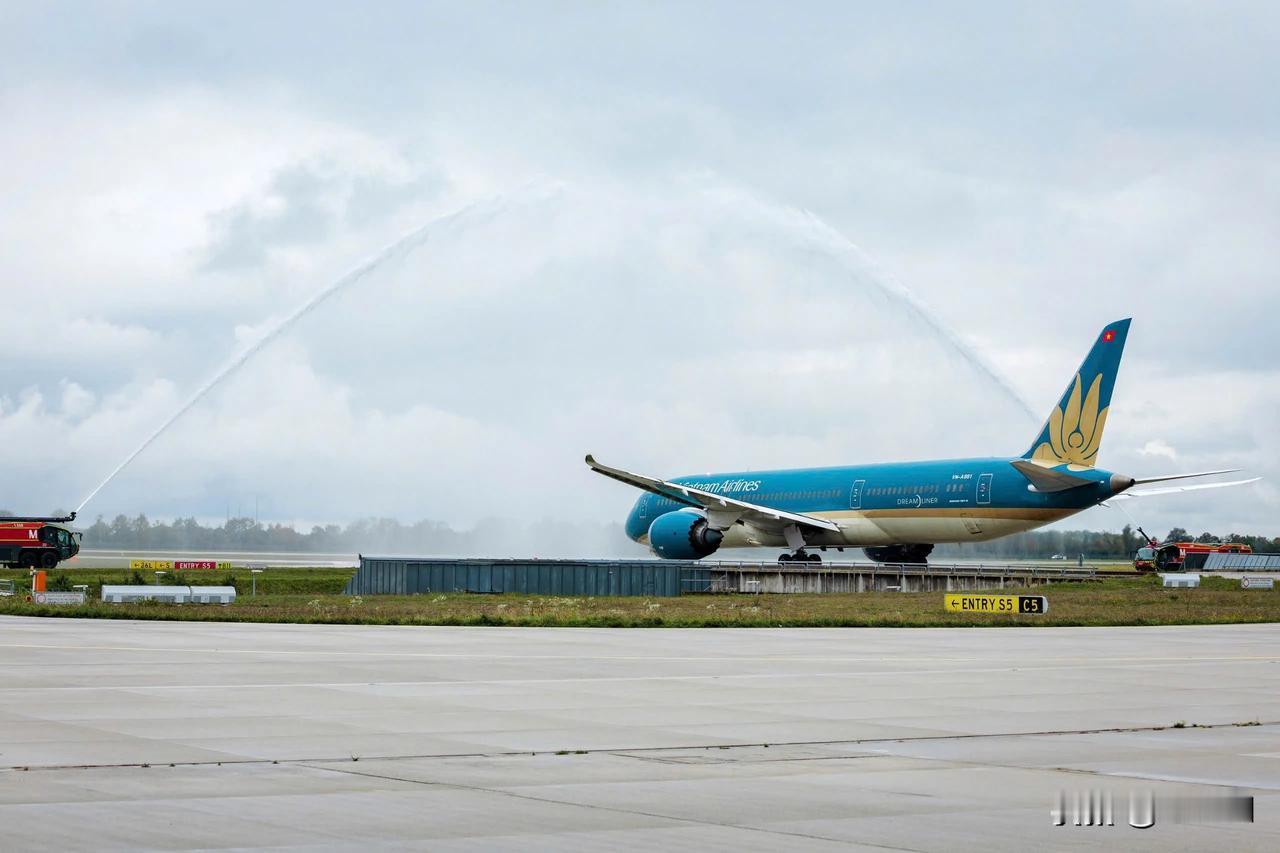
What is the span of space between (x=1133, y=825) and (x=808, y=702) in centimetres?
916

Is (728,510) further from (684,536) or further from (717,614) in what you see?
(717,614)

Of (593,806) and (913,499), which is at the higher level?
(913,499)


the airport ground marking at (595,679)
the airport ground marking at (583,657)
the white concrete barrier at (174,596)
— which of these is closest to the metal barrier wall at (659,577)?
the white concrete barrier at (174,596)

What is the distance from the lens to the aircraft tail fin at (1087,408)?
72.5 m

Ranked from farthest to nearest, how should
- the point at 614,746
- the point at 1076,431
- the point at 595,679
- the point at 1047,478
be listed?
the point at 1076,431 → the point at 1047,478 → the point at 595,679 → the point at 614,746

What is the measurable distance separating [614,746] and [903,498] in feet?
223

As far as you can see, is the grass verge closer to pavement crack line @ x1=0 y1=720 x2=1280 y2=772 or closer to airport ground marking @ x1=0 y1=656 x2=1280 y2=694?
airport ground marking @ x1=0 y1=656 x2=1280 y2=694

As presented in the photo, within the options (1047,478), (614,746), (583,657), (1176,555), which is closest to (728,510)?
(1047,478)

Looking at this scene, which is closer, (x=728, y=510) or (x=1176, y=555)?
(x=728, y=510)

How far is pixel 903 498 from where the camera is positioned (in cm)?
8150

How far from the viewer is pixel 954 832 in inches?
412

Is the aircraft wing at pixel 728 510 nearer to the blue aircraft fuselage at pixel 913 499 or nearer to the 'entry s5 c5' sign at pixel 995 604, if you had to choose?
the blue aircraft fuselage at pixel 913 499

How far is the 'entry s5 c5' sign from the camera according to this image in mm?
46750

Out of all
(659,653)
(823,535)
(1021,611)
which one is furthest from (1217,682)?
(823,535)
